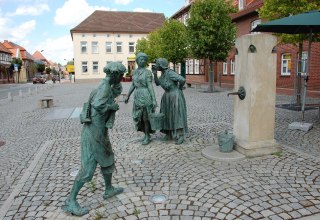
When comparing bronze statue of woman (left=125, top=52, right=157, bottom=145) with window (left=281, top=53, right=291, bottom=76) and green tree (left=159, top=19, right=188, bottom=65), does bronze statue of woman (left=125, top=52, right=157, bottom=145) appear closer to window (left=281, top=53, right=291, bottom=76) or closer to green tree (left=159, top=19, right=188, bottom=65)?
window (left=281, top=53, right=291, bottom=76)

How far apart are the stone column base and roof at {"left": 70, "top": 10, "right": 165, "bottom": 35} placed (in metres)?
49.6

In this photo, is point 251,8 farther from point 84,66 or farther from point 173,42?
point 84,66

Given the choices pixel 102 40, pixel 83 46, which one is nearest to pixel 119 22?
pixel 102 40

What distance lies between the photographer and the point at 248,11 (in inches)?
906

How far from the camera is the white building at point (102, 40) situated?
5191 centimetres

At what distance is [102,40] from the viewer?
52.9m

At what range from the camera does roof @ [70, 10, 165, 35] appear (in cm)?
5238

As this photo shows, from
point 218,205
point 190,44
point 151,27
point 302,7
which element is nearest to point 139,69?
point 218,205

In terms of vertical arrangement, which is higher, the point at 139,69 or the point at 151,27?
the point at 151,27

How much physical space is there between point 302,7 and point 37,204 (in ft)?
36.2

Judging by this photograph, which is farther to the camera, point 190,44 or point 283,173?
point 190,44

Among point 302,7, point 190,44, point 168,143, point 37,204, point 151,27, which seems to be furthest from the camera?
point 151,27

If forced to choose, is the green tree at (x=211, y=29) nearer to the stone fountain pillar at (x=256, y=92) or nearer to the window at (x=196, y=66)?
the stone fountain pillar at (x=256, y=92)

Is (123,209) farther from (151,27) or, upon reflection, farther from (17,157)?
(151,27)
